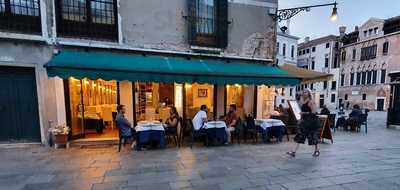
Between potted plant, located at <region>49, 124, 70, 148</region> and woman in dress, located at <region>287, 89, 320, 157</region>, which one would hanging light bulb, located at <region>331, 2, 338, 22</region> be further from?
potted plant, located at <region>49, 124, 70, 148</region>

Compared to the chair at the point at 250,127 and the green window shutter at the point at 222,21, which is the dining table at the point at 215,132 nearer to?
the chair at the point at 250,127

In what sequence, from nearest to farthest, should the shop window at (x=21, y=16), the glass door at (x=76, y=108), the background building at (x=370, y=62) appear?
the shop window at (x=21, y=16) → the glass door at (x=76, y=108) → the background building at (x=370, y=62)

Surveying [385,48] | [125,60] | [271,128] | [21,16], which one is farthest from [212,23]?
[385,48]

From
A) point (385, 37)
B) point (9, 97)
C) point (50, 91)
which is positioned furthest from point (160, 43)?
point (385, 37)

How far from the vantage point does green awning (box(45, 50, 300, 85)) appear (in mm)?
5340

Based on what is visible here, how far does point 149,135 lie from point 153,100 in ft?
8.10

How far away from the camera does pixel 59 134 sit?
610 cm

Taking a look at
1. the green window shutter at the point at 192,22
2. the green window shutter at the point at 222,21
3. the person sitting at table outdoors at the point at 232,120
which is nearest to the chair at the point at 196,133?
the person sitting at table outdoors at the point at 232,120

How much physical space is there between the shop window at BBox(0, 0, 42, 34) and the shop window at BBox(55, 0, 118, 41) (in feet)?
1.77

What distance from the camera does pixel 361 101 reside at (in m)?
29.6

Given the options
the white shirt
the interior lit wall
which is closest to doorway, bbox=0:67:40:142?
the interior lit wall

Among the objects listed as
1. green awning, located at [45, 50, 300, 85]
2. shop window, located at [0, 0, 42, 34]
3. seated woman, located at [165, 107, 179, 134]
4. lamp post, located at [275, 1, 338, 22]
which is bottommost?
seated woman, located at [165, 107, 179, 134]

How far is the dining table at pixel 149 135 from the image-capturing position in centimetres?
599

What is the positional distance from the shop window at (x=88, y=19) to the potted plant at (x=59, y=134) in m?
2.78
